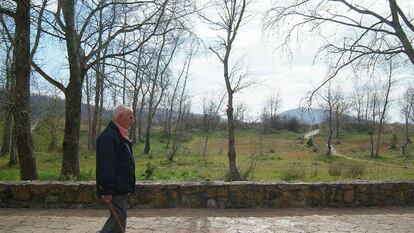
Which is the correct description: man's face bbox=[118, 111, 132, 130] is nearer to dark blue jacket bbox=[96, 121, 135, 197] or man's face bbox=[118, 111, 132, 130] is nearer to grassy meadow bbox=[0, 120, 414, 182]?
dark blue jacket bbox=[96, 121, 135, 197]

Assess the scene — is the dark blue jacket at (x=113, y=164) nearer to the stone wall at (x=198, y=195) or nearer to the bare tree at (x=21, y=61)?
the stone wall at (x=198, y=195)

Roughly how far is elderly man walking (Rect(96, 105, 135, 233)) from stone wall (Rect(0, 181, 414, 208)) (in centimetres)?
296

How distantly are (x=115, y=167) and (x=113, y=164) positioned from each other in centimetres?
8

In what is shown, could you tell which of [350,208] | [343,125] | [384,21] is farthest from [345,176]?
[343,125]

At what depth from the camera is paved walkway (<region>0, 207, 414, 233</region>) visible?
21.1 ft

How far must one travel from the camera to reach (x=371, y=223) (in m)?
6.81

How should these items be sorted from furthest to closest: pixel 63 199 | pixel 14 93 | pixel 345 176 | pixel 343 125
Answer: pixel 343 125 < pixel 345 176 < pixel 14 93 < pixel 63 199

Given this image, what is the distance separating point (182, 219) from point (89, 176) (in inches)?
207

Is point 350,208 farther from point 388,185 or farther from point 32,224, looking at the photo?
point 32,224

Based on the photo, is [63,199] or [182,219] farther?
[63,199]

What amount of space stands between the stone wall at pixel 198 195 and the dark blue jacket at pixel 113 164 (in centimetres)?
302

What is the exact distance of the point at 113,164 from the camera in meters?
4.63

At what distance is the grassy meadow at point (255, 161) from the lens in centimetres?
1545

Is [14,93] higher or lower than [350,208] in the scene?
higher
